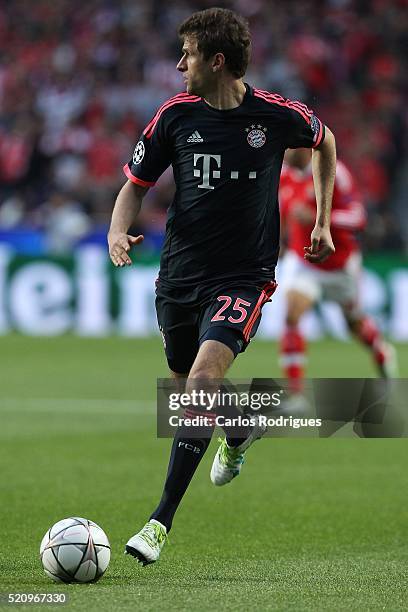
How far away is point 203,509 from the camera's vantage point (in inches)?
279

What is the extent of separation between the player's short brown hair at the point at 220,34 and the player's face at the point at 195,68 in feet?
0.09

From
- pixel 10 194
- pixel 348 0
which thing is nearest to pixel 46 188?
pixel 10 194

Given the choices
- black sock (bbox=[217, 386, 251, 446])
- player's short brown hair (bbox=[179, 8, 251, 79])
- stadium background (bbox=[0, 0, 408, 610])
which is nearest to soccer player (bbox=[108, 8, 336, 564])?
player's short brown hair (bbox=[179, 8, 251, 79])

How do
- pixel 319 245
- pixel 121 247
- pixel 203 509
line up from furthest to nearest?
pixel 203 509 → pixel 319 245 → pixel 121 247

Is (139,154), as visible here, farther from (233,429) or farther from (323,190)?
(233,429)

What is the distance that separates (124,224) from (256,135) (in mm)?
770

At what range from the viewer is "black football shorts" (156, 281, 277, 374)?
566 cm

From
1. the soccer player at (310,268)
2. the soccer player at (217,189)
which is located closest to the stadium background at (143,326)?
the soccer player at (217,189)

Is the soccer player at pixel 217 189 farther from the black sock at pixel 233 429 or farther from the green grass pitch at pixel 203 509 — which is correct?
the green grass pitch at pixel 203 509

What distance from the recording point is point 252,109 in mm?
5883

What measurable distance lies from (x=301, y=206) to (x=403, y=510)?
4.45 meters

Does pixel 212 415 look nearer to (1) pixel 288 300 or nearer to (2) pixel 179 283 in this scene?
(2) pixel 179 283

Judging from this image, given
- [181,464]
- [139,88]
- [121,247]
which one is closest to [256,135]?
[121,247]

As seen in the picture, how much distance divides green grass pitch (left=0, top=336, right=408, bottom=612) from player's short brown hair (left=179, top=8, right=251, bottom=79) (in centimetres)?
234
